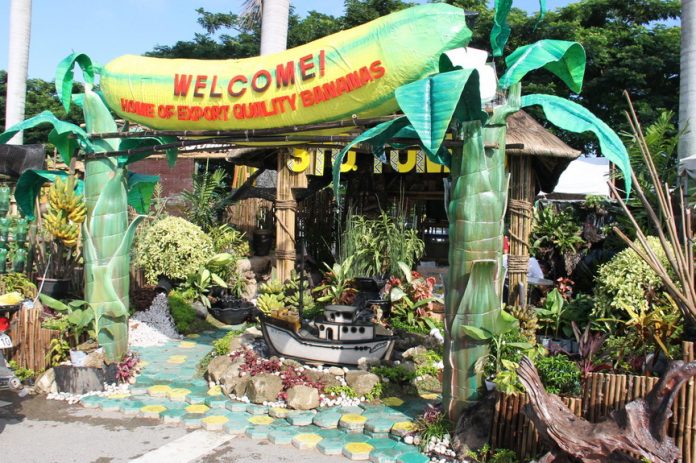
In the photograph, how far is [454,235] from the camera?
503cm

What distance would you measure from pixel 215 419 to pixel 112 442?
90 centimetres

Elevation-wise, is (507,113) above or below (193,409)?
above

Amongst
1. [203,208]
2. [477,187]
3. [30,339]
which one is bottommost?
[30,339]

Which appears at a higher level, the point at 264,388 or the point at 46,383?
the point at 264,388

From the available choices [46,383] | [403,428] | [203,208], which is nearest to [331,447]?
[403,428]

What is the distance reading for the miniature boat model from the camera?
6.46 m

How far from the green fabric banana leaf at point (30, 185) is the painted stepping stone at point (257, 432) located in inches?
155

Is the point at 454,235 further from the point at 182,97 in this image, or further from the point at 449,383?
the point at 182,97

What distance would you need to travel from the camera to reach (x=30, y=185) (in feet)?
23.6

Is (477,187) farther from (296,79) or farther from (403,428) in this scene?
(403,428)

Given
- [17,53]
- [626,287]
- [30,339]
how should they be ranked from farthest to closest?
[17,53]
[30,339]
[626,287]

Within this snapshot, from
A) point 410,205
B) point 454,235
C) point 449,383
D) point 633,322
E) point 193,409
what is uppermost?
point 410,205

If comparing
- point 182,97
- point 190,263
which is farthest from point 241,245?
point 182,97

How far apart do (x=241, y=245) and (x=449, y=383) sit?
7.96 m
